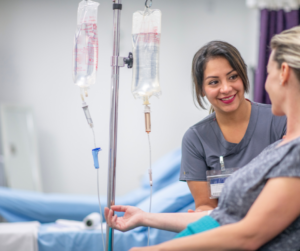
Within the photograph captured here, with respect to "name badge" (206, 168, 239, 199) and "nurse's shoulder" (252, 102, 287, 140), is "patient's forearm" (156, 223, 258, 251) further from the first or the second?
"nurse's shoulder" (252, 102, 287, 140)

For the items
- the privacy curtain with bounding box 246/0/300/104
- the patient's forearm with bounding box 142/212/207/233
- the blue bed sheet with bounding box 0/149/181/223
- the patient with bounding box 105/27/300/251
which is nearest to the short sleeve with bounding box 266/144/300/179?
the patient with bounding box 105/27/300/251

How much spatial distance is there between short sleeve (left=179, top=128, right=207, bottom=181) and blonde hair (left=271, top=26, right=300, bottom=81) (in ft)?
2.02

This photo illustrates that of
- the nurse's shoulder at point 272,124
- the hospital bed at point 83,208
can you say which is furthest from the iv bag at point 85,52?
the hospital bed at point 83,208

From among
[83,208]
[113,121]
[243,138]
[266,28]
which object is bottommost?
[83,208]

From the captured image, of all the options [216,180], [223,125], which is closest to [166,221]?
[216,180]

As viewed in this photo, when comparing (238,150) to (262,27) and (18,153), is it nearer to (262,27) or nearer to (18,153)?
(262,27)

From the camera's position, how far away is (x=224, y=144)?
1.45 metres

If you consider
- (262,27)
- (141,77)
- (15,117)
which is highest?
(262,27)

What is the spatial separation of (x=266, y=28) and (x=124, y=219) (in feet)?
8.51

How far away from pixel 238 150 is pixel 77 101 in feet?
8.67

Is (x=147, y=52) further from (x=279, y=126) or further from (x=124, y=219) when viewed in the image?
(x=279, y=126)

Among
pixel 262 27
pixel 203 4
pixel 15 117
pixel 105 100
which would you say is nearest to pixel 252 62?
pixel 262 27

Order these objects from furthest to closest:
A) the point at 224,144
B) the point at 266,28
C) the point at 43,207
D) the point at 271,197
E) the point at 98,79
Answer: the point at 98,79 → the point at 266,28 → the point at 43,207 → the point at 224,144 → the point at 271,197

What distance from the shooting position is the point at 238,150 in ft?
4.69
